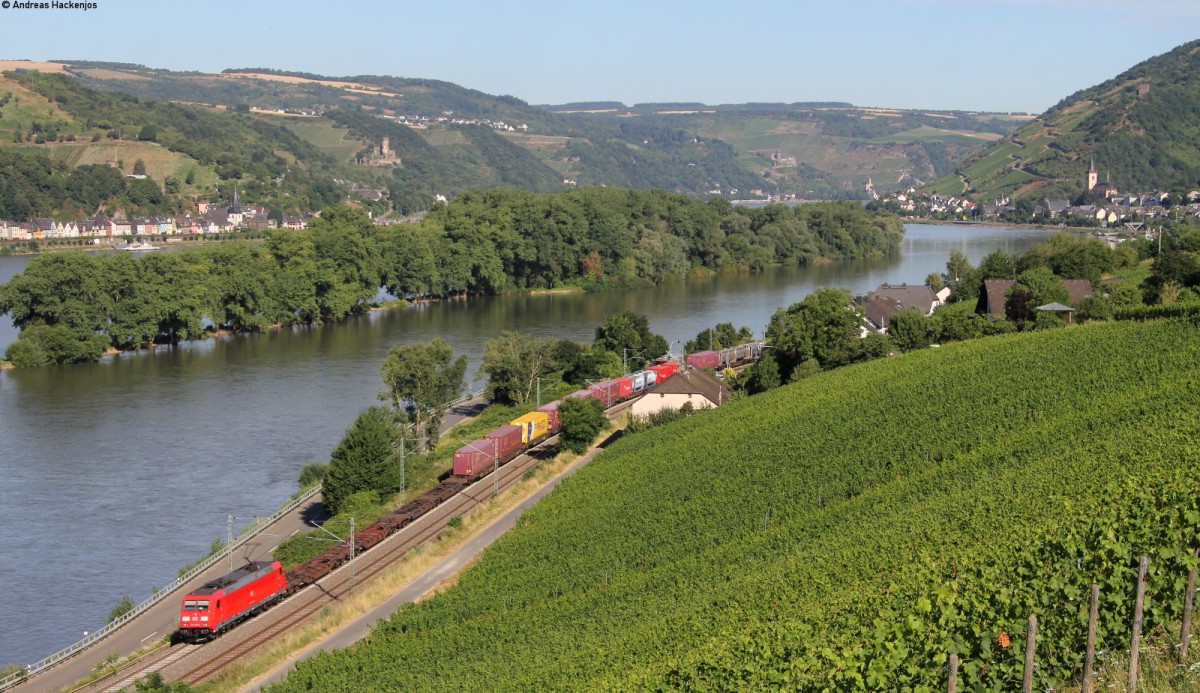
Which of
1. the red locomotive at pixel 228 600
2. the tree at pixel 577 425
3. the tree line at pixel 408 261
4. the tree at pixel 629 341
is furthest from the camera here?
the tree line at pixel 408 261

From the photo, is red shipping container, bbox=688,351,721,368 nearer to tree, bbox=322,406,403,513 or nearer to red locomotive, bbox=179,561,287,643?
tree, bbox=322,406,403,513

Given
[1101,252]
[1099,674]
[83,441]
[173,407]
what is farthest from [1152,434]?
[1101,252]

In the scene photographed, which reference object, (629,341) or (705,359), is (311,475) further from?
(629,341)

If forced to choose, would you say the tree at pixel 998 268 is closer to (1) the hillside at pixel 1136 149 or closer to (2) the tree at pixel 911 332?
(2) the tree at pixel 911 332

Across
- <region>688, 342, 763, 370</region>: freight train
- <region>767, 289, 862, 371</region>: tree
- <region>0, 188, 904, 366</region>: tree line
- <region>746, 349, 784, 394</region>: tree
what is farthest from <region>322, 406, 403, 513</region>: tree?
<region>0, 188, 904, 366</region>: tree line

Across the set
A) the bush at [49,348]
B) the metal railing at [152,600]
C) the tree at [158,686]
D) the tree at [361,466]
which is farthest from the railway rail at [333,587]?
the bush at [49,348]

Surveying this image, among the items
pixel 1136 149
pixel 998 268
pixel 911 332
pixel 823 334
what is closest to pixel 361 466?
pixel 823 334
